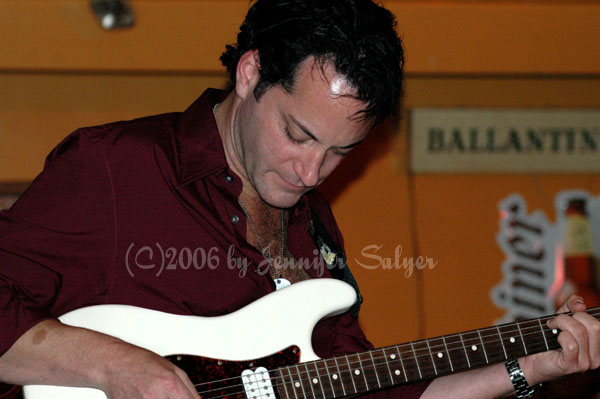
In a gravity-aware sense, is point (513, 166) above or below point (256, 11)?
below

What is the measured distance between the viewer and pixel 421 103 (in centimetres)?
348

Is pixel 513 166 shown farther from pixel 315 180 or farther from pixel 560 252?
pixel 315 180

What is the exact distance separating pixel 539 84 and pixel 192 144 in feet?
7.97

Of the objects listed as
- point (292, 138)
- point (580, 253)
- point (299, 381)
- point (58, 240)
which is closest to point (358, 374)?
point (299, 381)

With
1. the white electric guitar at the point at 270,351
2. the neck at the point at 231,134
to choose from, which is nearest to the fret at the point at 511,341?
the white electric guitar at the point at 270,351

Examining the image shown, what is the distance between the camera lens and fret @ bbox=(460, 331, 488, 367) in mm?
1691

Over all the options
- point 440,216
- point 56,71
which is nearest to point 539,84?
point 440,216

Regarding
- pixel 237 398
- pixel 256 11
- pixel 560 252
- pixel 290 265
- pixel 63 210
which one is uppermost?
pixel 256 11

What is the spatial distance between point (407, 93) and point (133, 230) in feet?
7.37

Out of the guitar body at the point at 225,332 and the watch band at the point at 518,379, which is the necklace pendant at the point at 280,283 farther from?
the watch band at the point at 518,379

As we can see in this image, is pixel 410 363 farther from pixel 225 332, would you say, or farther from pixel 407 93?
pixel 407 93

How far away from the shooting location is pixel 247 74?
1.59 meters

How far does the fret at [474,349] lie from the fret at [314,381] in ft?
1.28

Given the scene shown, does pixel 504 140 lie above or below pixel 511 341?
above
